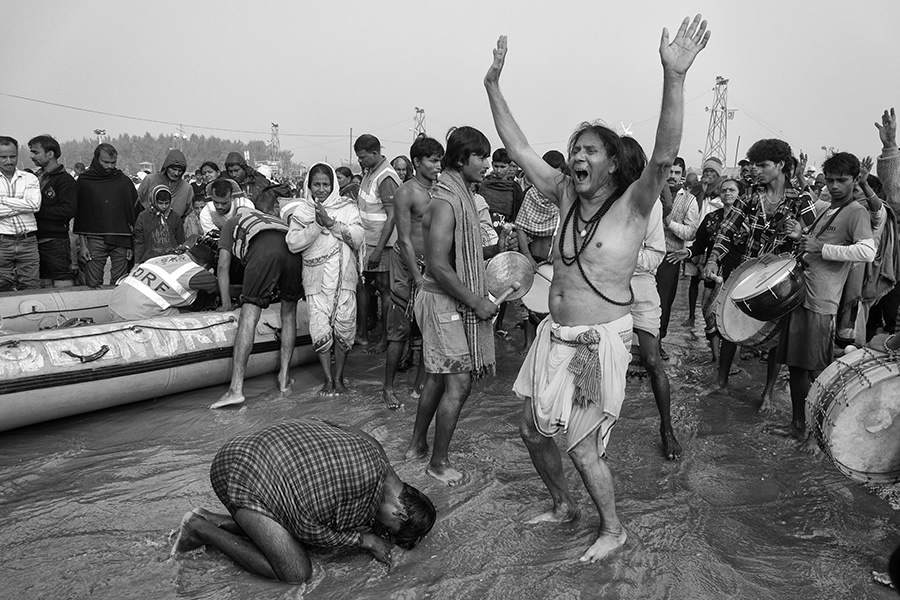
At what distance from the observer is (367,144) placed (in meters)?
7.17

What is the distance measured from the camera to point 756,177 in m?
5.46

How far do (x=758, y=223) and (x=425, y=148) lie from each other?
2851 millimetres

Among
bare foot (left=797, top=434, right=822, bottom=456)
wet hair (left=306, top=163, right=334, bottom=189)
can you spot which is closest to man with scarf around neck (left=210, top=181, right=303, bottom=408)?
wet hair (left=306, top=163, right=334, bottom=189)

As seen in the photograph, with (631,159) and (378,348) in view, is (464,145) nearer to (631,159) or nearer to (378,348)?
(631,159)

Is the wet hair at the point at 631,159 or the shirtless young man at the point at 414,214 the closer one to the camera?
the wet hair at the point at 631,159

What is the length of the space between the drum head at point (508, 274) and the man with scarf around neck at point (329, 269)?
1764 millimetres

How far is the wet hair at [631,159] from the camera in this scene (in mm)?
3360

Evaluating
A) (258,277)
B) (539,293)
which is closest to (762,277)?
(539,293)

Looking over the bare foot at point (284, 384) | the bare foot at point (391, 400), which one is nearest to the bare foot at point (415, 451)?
the bare foot at point (391, 400)

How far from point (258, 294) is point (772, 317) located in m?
4.09

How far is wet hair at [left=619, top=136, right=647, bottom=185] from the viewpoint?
11.0 ft

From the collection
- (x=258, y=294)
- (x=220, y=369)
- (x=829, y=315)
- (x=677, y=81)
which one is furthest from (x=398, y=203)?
(x=829, y=315)

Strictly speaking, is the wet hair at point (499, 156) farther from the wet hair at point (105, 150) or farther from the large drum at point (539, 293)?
the wet hair at point (105, 150)

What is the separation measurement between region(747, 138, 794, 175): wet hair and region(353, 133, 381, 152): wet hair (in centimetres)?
376
